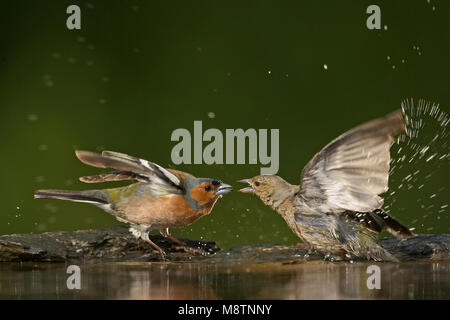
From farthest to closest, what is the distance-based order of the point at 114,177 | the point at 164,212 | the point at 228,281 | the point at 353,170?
the point at 114,177 → the point at 164,212 → the point at 353,170 → the point at 228,281

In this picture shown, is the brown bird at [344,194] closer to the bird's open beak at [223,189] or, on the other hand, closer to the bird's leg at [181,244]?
the bird's open beak at [223,189]

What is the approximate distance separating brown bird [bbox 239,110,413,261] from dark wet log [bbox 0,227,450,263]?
0.45ft

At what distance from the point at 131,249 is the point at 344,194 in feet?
4.23

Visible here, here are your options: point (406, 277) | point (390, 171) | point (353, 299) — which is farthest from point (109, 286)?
point (390, 171)

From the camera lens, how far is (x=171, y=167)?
385cm

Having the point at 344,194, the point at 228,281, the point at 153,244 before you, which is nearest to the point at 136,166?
the point at 153,244

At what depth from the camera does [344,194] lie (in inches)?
129

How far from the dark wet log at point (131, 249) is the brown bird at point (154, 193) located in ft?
0.34

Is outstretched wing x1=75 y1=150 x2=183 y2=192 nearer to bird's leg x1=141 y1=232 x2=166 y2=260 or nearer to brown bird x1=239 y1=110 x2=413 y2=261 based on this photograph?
bird's leg x1=141 y1=232 x2=166 y2=260

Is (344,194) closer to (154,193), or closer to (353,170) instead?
(353,170)

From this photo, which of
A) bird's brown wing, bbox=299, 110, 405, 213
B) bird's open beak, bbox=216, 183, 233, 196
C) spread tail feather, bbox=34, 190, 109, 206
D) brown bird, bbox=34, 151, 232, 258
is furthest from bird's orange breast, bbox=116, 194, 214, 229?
bird's brown wing, bbox=299, 110, 405, 213

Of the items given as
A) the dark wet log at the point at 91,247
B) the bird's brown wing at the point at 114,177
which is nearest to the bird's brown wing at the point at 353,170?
the dark wet log at the point at 91,247

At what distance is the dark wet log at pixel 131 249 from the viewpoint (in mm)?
3438
